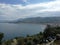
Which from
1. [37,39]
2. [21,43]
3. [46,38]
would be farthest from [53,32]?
[21,43]

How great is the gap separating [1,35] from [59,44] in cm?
851

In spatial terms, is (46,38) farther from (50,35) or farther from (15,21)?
(15,21)

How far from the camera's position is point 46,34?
31.3 m

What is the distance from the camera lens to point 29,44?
23.0m

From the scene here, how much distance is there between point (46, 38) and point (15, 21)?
394 feet

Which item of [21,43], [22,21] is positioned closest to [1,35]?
[21,43]

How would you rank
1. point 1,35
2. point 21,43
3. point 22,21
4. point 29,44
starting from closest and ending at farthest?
point 29,44 < point 21,43 < point 1,35 < point 22,21

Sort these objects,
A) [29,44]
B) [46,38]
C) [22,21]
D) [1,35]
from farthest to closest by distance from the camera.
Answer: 1. [22,21]
2. [46,38]
3. [1,35]
4. [29,44]

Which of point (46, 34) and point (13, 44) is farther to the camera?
point (46, 34)

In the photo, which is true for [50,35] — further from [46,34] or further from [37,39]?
[37,39]

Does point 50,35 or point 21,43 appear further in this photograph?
point 50,35

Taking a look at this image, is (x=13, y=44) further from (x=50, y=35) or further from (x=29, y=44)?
(x=50, y=35)

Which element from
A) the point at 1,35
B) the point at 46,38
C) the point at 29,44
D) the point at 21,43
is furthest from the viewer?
the point at 46,38

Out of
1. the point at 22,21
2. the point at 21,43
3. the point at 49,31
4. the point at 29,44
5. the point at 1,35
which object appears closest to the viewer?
the point at 29,44
